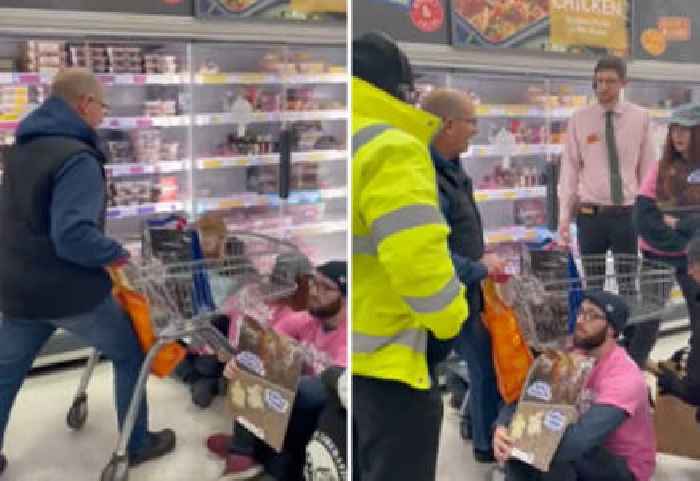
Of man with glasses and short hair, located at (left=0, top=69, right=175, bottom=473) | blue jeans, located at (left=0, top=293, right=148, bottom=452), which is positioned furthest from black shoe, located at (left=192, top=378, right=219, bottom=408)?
man with glasses and short hair, located at (left=0, top=69, right=175, bottom=473)

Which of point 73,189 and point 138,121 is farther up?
point 138,121

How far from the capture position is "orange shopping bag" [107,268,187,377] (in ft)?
6.05

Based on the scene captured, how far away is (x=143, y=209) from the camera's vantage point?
209 cm

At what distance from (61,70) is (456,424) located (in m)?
1.27

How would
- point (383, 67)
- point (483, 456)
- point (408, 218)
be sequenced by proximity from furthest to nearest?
point (483, 456)
point (383, 67)
point (408, 218)

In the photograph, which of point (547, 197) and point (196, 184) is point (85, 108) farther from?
point (547, 197)

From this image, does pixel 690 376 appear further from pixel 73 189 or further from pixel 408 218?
pixel 73 189

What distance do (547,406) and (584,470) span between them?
30 cm

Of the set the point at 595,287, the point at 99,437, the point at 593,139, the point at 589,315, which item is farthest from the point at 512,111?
the point at 99,437

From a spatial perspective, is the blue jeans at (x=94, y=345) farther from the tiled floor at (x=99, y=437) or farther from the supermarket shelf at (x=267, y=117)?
the supermarket shelf at (x=267, y=117)

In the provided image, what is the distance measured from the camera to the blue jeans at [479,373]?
1.79 metres

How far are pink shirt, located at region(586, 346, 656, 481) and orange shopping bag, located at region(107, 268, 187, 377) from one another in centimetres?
115

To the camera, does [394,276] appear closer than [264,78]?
Yes

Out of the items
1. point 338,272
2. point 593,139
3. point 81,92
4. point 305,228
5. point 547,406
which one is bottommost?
point 547,406
